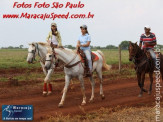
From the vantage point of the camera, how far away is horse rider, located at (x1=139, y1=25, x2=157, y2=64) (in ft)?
38.3

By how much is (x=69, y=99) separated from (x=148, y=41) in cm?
426

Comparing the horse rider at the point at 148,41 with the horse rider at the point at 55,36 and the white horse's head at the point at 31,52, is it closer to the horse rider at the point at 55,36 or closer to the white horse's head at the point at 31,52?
the horse rider at the point at 55,36

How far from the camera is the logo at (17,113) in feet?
26.5

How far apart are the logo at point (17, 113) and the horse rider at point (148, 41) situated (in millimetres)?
5910

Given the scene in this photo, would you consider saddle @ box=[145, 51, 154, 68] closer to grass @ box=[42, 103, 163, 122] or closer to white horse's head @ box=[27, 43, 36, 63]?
grass @ box=[42, 103, 163, 122]

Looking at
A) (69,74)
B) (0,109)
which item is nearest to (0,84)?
(0,109)

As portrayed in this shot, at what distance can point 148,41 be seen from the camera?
11734 millimetres

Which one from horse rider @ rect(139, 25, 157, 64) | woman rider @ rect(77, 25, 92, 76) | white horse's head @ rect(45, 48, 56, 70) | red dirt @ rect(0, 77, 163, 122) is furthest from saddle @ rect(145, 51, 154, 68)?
white horse's head @ rect(45, 48, 56, 70)

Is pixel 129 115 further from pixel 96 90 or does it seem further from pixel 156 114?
pixel 96 90

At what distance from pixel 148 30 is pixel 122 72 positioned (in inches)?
359

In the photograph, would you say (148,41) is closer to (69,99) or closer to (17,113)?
(69,99)

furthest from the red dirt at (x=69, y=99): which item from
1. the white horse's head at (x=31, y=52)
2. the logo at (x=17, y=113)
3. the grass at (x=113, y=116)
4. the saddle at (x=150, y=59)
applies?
the white horse's head at (x=31, y=52)

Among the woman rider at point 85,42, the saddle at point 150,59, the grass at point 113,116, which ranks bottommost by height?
the grass at point 113,116

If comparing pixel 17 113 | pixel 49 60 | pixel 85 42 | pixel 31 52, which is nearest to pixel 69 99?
pixel 31 52
